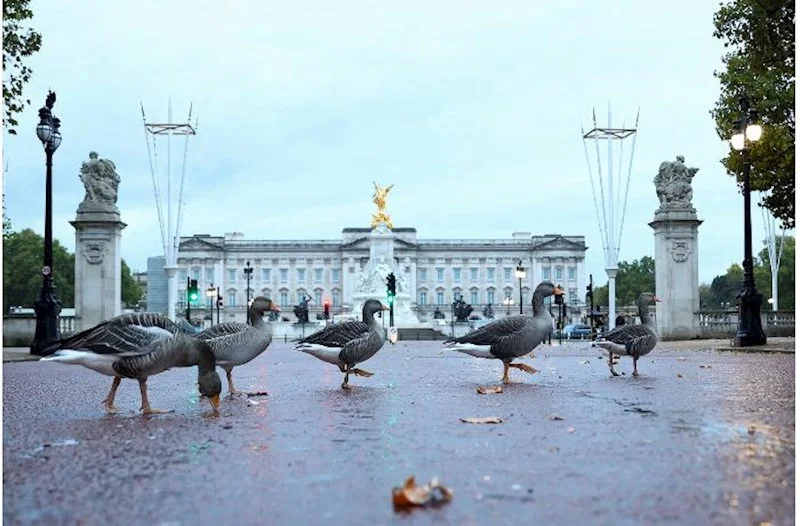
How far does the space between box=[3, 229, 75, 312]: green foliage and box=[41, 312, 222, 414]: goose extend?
95406 millimetres

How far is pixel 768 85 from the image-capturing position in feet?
80.4

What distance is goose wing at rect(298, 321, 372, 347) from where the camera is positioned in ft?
35.1

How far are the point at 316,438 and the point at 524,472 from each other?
1.95 m

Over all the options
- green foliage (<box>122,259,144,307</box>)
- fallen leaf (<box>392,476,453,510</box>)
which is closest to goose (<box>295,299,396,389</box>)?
fallen leaf (<box>392,476,453,510</box>)

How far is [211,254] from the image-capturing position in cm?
14450

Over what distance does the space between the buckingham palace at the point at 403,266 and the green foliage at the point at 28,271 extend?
41387mm

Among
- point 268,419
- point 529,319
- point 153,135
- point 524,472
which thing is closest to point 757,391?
point 529,319

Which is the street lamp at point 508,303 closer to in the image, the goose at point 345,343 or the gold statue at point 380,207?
the gold statue at point 380,207

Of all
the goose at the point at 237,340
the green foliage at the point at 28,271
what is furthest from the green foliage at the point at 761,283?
the green foliage at the point at 28,271

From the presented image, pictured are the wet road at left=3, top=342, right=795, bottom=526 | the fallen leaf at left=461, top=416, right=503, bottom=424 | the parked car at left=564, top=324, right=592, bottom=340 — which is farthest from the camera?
the parked car at left=564, top=324, right=592, bottom=340

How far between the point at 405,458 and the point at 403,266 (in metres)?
140

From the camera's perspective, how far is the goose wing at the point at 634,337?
1271 centimetres

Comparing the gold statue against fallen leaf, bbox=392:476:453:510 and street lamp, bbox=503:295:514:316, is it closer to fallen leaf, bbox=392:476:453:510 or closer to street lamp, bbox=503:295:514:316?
street lamp, bbox=503:295:514:316

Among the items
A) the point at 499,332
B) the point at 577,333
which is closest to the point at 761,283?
the point at 577,333
